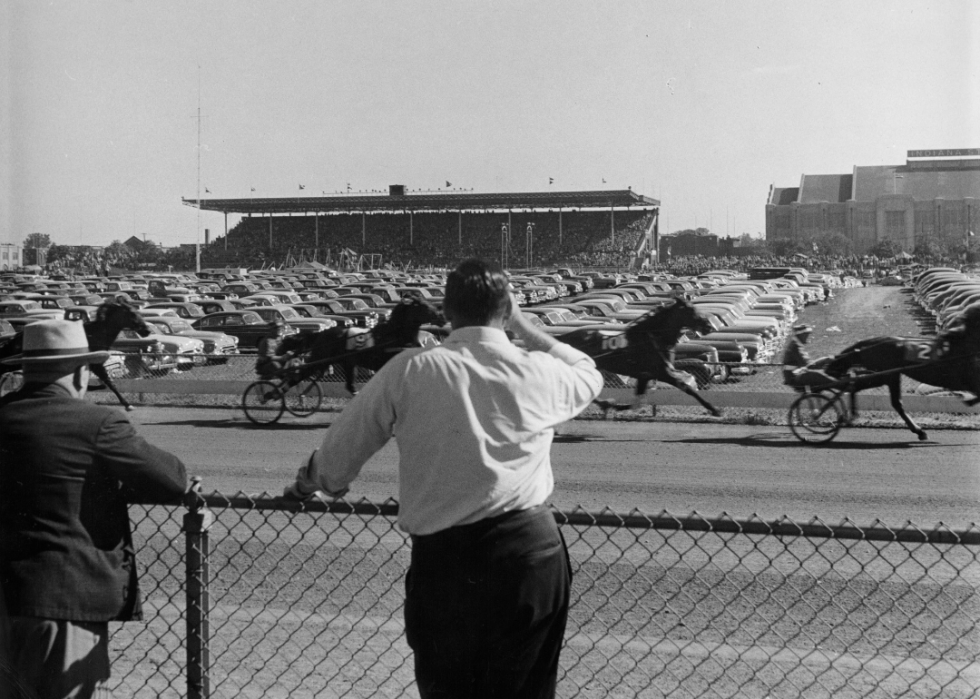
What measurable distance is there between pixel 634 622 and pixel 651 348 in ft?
27.3

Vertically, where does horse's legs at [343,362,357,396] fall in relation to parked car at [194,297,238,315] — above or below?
below

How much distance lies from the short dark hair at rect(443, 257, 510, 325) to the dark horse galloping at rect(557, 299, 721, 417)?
35.3ft

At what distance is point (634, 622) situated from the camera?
5.36 m

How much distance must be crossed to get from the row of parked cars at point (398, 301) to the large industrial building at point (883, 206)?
4.15m

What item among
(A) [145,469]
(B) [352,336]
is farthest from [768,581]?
(B) [352,336]

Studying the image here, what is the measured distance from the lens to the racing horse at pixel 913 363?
12.1 meters

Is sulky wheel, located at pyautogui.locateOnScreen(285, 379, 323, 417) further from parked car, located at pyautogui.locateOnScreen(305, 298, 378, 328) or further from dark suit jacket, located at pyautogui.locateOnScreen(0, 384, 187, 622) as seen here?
dark suit jacket, located at pyautogui.locateOnScreen(0, 384, 187, 622)

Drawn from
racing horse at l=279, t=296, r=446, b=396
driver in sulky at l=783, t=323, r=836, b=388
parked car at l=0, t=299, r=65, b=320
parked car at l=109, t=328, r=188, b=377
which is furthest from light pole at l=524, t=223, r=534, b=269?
driver in sulky at l=783, t=323, r=836, b=388

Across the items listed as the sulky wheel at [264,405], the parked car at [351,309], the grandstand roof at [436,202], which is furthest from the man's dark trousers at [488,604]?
the grandstand roof at [436,202]

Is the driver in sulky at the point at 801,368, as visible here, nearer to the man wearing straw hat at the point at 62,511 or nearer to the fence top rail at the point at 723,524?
the fence top rail at the point at 723,524

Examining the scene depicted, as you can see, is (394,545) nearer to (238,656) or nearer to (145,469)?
(238,656)

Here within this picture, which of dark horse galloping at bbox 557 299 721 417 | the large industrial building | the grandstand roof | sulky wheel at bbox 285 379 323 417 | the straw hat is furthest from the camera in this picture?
the large industrial building

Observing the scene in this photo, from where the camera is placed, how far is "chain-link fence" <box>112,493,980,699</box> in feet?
13.8

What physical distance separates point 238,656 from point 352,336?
32.9 ft
